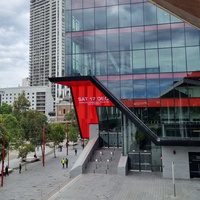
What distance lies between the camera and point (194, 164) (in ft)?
77.8

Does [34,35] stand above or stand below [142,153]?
above

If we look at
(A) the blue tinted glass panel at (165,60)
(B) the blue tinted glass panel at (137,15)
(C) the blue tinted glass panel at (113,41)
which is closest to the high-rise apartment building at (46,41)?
(C) the blue tinted glass panel at (113,41)

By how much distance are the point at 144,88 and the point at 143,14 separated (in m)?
7.71

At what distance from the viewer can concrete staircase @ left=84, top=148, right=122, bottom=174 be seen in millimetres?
25922

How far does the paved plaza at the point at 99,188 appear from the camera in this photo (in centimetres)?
1797

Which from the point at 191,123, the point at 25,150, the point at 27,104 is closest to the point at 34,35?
the point at 27,104

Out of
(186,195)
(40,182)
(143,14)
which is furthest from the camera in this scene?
(143,14)

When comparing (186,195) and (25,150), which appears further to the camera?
(25,150)

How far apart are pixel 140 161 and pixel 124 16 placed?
1556 centimetres

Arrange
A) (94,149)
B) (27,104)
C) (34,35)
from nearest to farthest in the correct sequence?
(94,149)
(27,104)
(34,35)

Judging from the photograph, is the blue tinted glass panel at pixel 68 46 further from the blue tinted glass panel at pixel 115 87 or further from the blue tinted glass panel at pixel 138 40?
the blue tinted glass panel at pixel 138 40

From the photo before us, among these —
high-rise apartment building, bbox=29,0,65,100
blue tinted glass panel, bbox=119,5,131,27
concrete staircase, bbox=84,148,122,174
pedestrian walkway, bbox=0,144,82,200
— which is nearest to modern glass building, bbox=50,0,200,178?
blue tinted glass panel, bbox=119,5,131,27

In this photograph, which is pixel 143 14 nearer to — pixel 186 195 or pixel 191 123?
pixel 191 123

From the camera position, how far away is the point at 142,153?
88.0 feet
